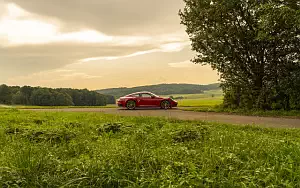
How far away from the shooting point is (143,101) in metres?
20.9

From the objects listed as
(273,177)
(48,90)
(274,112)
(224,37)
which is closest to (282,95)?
(274,112)

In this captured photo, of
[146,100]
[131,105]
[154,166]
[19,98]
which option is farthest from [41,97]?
[154,166]

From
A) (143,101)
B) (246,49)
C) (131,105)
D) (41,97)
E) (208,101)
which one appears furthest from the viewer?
(41,97)

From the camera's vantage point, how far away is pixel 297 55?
16438 mm

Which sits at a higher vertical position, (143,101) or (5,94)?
(5,94)

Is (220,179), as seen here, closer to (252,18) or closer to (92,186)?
(92,186)

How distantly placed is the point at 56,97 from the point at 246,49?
24.5 metres

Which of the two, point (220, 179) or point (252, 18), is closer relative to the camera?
point (220, 179)

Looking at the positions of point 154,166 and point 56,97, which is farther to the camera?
point 56,97

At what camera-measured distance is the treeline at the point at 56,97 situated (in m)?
33.5

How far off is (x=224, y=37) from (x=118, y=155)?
1439cm

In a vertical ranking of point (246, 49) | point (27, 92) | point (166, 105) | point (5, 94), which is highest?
point (246, 49)

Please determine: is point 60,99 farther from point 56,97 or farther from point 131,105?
point 131,105

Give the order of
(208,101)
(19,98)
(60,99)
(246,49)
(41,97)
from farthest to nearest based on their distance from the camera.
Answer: (19,98)
(41,97)
(60,99)
(208,101)
(246,49)
